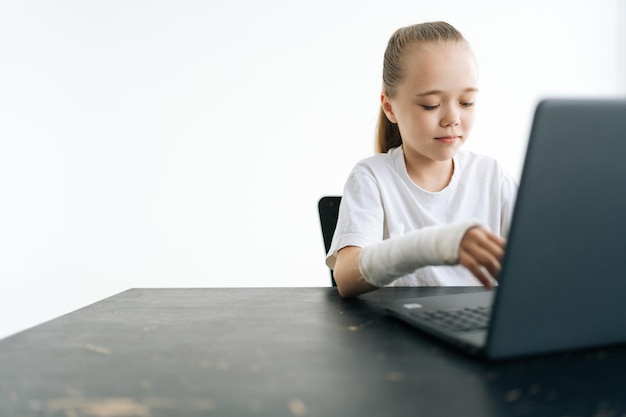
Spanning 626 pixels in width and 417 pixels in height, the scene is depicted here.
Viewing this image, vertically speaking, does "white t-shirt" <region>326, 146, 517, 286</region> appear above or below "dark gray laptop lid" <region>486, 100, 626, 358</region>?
below

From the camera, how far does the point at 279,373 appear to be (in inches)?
20.1

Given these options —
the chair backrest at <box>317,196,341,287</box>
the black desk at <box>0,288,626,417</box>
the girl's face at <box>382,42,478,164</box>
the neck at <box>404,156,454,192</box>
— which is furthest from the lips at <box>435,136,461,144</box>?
the black desk at <box>0,288,626,417</box>

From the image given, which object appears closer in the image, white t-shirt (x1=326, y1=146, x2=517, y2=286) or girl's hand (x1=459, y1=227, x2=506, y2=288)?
girl's hand (x1=459, y1=227, x2=506, y2=288)

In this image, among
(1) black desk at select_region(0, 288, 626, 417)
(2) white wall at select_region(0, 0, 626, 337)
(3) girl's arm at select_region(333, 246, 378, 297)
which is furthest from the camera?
(2) white wall at select_region(0, 0, 626, 337)

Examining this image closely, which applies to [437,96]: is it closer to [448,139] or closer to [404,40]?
[448,139]

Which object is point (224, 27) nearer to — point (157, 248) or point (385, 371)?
point (157, 248)

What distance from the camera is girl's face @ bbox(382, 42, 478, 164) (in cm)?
119

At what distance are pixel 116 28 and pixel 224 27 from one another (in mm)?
573

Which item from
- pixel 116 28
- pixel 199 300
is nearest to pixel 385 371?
pixel 199 300

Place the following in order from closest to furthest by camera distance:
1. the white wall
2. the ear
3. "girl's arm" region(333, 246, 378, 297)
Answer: "girl's arm" region(333, 246, 378, 297)
the ear
the white wall

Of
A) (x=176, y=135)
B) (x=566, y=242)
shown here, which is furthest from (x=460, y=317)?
(x=176, y=135)

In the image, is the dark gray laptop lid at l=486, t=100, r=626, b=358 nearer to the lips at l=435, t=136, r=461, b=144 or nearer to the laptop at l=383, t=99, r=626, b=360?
the laptop at l=383, t=99, r=626, b=360

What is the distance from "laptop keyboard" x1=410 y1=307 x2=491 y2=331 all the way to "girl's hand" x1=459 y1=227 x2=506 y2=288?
2.2 inches

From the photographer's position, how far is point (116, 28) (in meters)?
3.20
